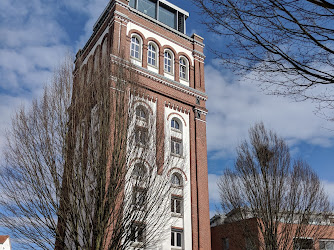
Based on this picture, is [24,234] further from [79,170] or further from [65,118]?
[65,118]

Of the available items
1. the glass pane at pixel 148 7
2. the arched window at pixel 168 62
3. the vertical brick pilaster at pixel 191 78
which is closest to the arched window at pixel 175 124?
the vertical brick pilaster at pixel 191 78

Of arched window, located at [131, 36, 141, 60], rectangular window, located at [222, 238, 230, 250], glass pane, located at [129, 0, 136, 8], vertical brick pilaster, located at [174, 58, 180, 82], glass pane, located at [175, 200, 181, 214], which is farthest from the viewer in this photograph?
rectangular window, located at [222, 238, 230, 250]

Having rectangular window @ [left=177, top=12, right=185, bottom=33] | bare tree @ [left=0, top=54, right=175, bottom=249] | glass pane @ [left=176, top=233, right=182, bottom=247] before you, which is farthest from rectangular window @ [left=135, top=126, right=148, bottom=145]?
rectangular window @ [left=177, top=12, right=185, bottom=33]

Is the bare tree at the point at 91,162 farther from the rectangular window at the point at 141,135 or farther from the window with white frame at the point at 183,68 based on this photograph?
the window with white frame at the point at 183,68

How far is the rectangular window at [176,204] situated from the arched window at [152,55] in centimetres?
855

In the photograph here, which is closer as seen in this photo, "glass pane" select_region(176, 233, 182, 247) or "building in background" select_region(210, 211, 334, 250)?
"glass pane" select_region(176, 233, 182, 247)

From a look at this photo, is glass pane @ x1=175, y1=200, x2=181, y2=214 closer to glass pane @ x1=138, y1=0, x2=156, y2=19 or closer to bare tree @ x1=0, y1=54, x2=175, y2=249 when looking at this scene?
bare tree @ x1=0, y1=54, x2=175, y2=249

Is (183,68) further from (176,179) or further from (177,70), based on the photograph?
(176,179)

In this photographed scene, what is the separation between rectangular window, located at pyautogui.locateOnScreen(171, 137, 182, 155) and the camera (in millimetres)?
19316

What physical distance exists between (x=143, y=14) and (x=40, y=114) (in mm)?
12036

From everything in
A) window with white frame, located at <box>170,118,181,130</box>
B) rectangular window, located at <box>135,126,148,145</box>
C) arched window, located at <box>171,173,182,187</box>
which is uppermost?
window with white frame, located at <box>170,118,181,130</box>

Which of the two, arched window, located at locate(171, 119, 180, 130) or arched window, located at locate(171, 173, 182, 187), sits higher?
arched window, located at locate(171, 119, 180, 130)

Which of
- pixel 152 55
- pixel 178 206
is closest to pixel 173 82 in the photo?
pixel 152 55

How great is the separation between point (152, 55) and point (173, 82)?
2.30 metres
